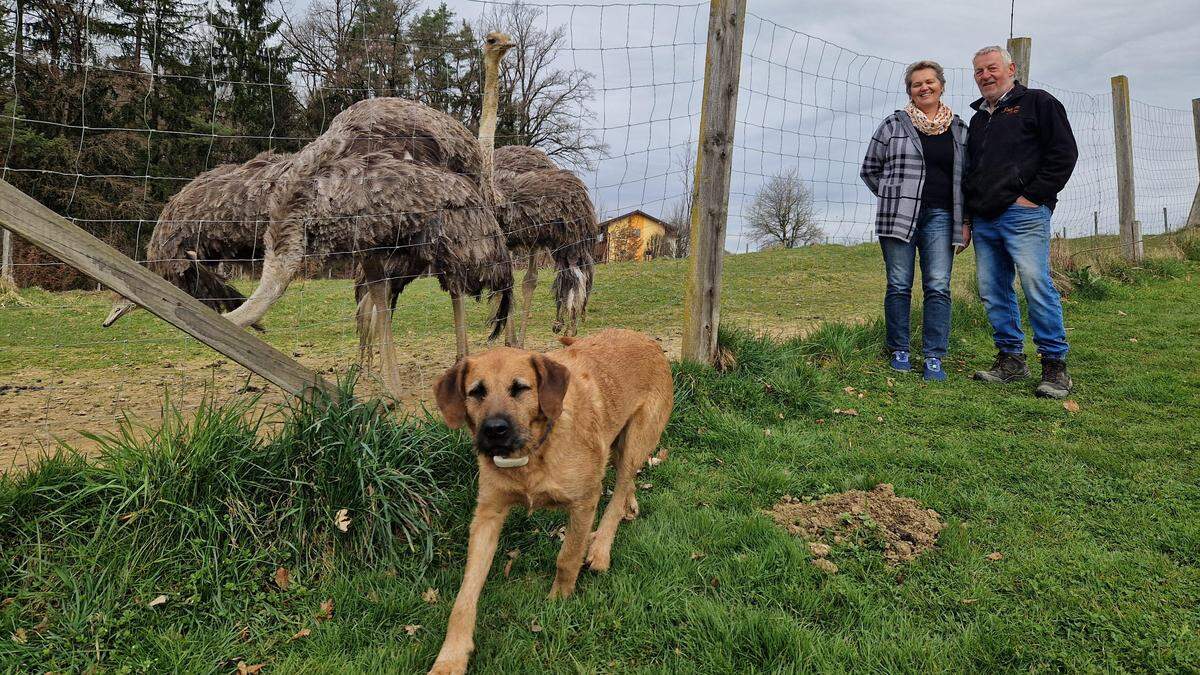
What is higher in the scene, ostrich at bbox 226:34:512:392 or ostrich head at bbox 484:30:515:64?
ostrich head at bbox 484:30:515:64

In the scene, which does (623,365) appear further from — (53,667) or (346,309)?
(346,309)

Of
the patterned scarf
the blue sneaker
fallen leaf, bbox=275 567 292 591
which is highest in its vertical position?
the patterned scarf

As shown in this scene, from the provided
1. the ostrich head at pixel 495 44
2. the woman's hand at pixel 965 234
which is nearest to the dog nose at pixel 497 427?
the ostrich head at pixel 495 44

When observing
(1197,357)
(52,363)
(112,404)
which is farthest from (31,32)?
(1197,357)

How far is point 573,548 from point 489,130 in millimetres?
4606

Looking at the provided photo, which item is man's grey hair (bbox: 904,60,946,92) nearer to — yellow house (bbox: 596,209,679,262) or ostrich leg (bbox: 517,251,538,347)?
ostrich leg (bbox: 517,251,538,347)

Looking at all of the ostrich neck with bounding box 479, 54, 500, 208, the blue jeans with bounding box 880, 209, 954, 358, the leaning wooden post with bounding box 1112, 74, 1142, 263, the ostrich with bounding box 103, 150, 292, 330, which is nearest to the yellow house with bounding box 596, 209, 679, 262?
the leaning wooden post with bounding box 1112, 74, 1142, 263

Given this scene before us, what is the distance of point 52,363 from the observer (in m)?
6.75

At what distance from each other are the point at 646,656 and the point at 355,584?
4.32ft

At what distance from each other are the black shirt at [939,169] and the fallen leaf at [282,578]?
18.3 feet

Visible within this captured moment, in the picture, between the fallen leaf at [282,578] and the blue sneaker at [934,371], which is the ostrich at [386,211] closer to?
the fallen leaf at [282,578]

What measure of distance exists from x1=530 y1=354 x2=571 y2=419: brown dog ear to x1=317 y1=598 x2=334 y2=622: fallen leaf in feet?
4.04

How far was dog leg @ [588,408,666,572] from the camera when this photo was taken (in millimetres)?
3122

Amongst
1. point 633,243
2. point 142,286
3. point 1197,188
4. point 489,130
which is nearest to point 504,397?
point 142,286
